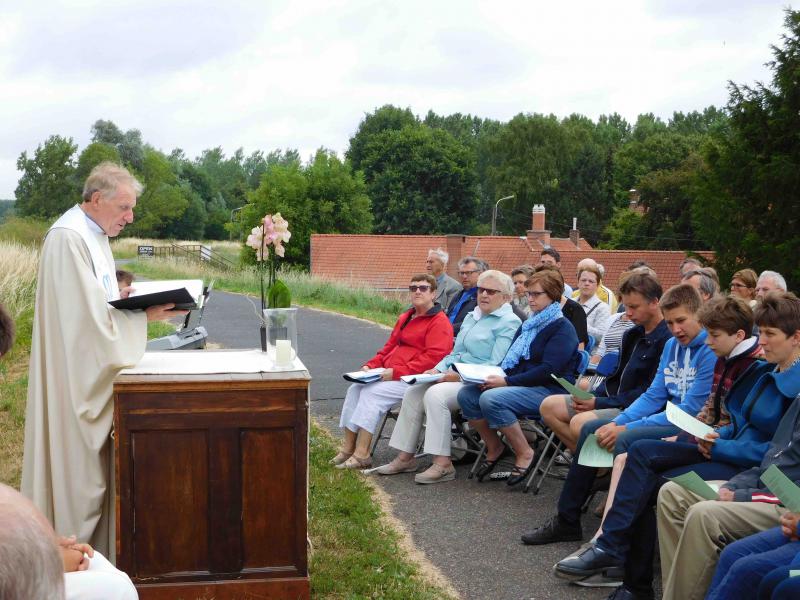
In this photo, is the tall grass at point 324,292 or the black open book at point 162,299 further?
the tall grass at point 324,292

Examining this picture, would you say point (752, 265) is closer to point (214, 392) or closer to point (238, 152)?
point (214, 392)

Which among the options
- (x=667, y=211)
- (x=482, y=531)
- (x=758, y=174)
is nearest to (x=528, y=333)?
(x=482, y=531)

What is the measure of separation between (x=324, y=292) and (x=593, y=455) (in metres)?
21.7

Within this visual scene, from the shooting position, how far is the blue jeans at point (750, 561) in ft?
11.8

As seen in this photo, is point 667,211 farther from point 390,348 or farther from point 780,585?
A: point 780,585

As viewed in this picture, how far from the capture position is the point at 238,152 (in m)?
124

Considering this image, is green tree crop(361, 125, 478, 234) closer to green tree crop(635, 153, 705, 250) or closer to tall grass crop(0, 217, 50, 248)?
green tree crop(635, 153, 705, 250)

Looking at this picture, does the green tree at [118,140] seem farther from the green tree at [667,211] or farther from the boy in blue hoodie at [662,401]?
the boy in blue hoodie at [662,401]

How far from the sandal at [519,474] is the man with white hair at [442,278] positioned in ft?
12.9

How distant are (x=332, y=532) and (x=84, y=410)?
1913 mm

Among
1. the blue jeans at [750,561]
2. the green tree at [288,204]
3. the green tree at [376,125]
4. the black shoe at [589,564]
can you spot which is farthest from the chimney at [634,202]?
the blue jeans at [750,561]

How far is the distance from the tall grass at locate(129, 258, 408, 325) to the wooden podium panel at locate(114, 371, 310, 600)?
14924 millimetres

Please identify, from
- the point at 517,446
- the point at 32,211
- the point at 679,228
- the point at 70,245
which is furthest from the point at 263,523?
the point at 32,211

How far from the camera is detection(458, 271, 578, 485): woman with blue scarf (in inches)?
265
